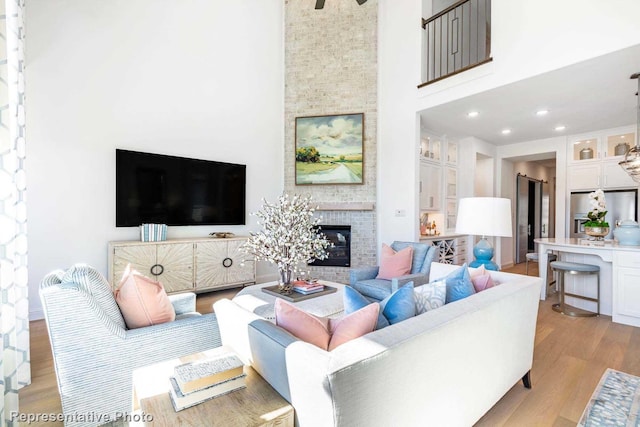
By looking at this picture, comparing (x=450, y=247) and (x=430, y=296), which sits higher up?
(x=430, y=296)

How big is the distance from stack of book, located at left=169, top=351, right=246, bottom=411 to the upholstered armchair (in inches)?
88.2

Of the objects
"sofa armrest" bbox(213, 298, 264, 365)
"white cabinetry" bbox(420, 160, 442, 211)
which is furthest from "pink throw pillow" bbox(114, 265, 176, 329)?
"white cabinetry" bbox(420, 160, 442, 211)

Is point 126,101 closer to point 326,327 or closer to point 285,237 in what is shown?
point 285,237

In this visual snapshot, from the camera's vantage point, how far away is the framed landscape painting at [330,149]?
5234mm

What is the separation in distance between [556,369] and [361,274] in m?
1.92

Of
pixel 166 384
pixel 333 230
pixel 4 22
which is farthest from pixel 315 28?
pixel 166 384

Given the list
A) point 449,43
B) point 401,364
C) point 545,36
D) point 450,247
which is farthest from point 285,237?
point 449,43

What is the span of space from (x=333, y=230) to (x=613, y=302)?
368 centimetres

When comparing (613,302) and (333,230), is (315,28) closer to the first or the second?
(333,230)

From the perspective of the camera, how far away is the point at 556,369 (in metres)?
2.36

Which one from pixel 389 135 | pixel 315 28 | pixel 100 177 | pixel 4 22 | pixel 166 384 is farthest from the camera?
pixel 315 28

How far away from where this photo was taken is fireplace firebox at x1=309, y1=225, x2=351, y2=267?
5270 mm

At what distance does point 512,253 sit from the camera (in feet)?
22.7

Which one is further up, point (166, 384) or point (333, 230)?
point (333, 230)
